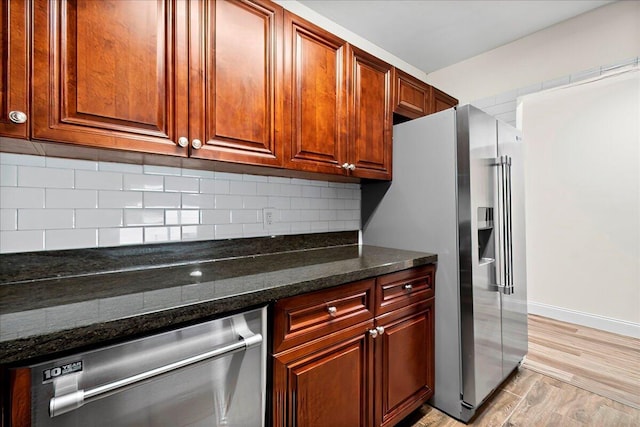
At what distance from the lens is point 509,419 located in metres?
1.68

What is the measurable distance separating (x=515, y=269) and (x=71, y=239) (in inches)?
98.5

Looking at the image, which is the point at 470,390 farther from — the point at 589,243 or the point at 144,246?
the point at 589,243

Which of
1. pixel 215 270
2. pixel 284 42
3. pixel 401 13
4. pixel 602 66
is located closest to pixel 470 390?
pixel 215 270

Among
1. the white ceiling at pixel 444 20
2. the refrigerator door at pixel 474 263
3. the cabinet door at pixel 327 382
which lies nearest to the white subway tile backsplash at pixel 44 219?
the cabinet door at pixel 327 382

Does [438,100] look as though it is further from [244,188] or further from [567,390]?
[567,390]

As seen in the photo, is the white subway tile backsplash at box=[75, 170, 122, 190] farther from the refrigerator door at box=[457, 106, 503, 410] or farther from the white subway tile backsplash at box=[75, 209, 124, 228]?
the refrigerator door at box=[457, 106, 503, 410]

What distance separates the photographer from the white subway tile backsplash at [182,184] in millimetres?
1466

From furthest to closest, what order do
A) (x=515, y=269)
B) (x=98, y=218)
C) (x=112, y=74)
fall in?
(x=515, y=269), (x=98, y=218), (x=112, y=74)

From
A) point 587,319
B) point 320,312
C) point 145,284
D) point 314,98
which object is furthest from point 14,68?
point 587,319

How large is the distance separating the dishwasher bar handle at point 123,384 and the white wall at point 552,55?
3294 millimetres

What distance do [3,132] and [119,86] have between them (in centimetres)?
36

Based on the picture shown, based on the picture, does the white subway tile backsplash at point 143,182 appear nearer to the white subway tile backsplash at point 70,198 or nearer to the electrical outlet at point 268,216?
the white subway tile backsplash at point 70,198

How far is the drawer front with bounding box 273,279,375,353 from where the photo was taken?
1.08m

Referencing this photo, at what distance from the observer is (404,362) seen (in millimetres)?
1558
